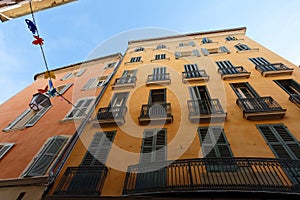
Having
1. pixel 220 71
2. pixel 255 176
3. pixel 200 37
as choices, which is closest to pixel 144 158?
pixel 255 176

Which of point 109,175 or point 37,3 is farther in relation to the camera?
point 37,3

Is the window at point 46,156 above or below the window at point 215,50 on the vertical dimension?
below

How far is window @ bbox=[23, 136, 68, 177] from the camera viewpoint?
21.6ft

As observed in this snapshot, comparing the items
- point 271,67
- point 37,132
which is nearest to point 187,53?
point 271,67

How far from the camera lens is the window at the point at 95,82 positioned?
1286cm

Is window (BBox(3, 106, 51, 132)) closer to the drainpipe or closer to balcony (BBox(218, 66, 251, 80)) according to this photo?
the drainpipe

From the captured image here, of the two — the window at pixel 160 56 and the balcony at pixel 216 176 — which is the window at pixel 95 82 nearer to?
the window at pixel 160 56

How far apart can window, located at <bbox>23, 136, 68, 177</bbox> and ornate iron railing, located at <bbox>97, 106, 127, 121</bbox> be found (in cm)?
177

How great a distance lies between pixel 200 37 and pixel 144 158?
16538mm

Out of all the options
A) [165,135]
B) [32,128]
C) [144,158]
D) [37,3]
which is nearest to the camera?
[144,158]

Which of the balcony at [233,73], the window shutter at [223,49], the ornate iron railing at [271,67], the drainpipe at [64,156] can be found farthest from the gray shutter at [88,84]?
the ornate iron railing at [271,67]

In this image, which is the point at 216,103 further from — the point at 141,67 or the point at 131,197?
the point at 141,67

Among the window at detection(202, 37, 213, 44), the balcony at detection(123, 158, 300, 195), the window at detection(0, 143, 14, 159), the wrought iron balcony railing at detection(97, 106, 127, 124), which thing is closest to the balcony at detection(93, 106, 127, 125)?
the wrought iron balcony railing at detection(97, 106, 127, 124)

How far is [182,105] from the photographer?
28.6ft
